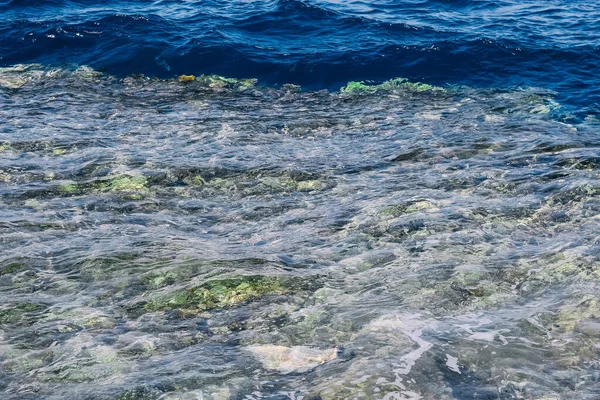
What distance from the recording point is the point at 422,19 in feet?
69.3

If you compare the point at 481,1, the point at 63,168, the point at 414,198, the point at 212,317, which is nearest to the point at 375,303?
the point at 212,317

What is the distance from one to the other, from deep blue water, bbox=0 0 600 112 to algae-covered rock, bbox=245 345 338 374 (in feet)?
36.5

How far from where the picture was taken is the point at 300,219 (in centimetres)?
898

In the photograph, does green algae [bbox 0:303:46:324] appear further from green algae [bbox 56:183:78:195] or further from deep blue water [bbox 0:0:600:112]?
deep blue water [bbox 0:0:600:112]

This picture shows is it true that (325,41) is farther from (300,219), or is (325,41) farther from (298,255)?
(298,255)

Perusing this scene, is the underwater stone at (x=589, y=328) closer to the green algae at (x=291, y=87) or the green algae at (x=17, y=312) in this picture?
the green algae at (x=17, y=312)

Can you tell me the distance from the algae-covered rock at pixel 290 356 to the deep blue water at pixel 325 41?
11.1m

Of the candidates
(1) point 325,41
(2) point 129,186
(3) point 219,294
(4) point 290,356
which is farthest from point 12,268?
(1) point 325,41

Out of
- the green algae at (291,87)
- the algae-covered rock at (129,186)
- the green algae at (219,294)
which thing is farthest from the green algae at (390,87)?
the green algae at (219,294)

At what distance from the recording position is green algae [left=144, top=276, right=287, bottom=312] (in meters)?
6.69

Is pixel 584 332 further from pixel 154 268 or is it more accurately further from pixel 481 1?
pixel 481 1

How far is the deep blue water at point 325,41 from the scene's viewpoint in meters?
17.1

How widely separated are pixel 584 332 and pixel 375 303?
1987mm

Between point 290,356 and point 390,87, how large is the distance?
37.8 ft
